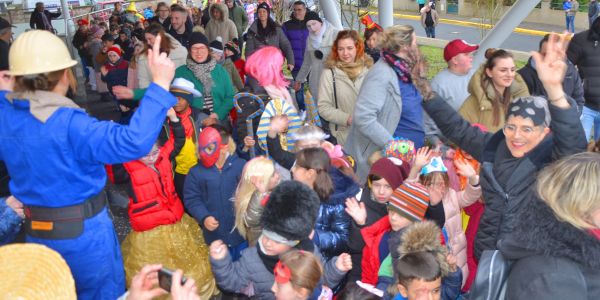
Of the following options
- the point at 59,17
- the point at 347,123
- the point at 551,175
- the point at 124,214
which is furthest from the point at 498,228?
the point at 59,17

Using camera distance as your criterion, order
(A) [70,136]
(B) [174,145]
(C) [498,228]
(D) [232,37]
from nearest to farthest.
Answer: (A) [70,136]
(C) [498,228]
(B) [174,145]
(D) [232,37]

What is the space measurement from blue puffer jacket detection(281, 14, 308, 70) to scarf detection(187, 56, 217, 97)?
2.90 metres

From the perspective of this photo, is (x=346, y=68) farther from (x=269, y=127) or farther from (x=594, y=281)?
(x=594, y=281)

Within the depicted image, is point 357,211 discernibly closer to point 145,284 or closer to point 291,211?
Answer: point 291,211

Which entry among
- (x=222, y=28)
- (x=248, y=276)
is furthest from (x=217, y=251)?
(x=222, y=28)

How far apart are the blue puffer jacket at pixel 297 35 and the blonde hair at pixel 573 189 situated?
22.1 feet

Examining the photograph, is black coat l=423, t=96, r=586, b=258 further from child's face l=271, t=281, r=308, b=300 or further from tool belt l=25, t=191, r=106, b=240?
tool belt l=25, t=191, r=106, b=240

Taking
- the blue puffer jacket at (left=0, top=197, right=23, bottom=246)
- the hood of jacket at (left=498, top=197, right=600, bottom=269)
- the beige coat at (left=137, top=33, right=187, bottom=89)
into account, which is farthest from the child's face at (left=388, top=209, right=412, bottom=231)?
the beige coat at (left=137, top=33, right=187, bottom=89)

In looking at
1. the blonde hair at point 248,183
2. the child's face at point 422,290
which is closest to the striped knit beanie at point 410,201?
the child's face at point 422,290

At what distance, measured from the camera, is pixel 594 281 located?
187cm

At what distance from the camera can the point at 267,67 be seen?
16.8 feet

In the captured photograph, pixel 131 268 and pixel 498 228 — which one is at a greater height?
pixel 498 228

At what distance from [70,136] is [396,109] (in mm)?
2355

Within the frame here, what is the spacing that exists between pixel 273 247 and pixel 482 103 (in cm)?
219
